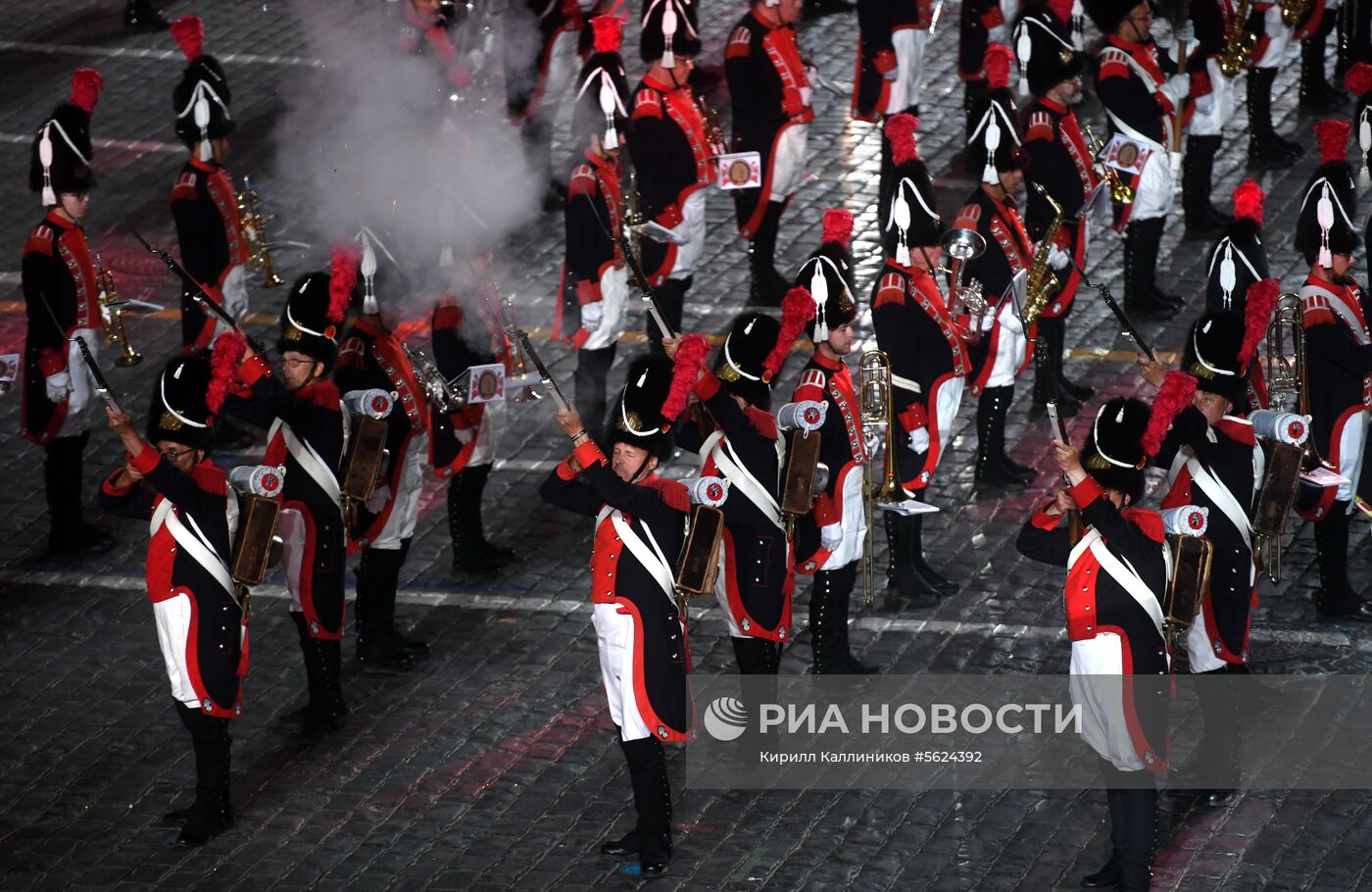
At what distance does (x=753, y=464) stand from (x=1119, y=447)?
5.85 ft

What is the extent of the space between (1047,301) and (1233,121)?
16.2 feet

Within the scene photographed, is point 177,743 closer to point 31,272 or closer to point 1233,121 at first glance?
point 31,272

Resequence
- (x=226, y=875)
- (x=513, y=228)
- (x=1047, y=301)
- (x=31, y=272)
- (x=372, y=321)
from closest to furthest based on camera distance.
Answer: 1. (x=226, y=875)
2. (x=372, y=321)
3. (x=31, y=272)
4. (x=1047, y=301)
5. (x=513, y=228)

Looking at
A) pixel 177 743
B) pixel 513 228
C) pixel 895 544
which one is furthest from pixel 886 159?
pixel 177 743

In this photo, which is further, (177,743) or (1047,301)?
(1047,301)

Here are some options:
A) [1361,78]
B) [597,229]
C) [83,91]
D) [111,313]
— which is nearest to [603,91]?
[597,229]

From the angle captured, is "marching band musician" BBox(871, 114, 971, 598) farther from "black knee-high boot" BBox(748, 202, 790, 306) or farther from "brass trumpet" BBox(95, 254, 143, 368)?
"brass trumpet" BBox(95, 254, 143, 368)

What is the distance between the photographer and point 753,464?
396 inches

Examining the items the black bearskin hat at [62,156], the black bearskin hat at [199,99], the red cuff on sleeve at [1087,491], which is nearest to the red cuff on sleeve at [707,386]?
the red cuff on sleeve at [1087,491]

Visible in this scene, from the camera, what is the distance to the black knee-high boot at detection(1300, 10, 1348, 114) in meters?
16.9

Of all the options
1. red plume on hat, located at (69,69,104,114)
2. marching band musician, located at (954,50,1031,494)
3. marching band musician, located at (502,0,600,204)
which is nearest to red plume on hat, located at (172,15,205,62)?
red plume on hat, located at (69,69,104,114)

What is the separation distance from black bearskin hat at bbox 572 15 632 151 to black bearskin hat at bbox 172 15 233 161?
206 cm

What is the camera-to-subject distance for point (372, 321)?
1103 cm

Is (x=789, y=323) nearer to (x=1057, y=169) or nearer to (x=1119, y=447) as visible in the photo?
(x=1119, y=447)
